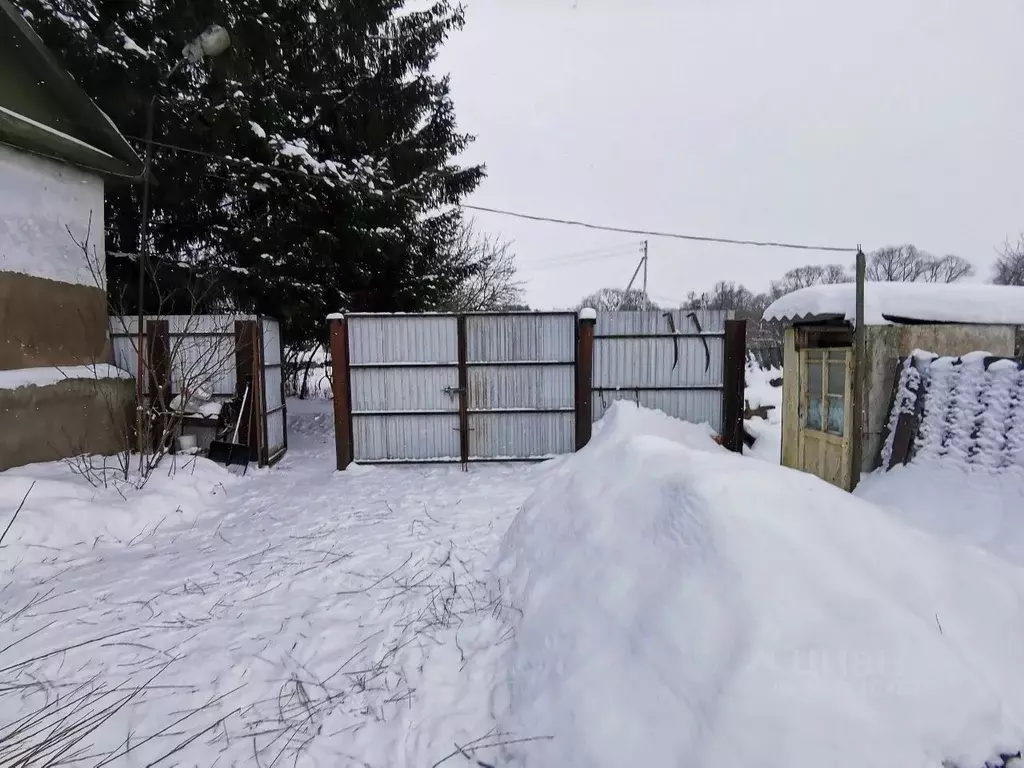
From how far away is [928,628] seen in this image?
1.82 metres

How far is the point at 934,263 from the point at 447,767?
44645 millimetres

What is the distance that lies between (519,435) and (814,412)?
372 centimetres

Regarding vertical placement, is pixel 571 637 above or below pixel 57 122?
below

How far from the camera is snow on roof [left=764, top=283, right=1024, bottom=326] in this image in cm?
502

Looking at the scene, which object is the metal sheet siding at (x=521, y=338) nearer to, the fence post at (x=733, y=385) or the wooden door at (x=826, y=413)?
the fence post at (x=733, y=385)

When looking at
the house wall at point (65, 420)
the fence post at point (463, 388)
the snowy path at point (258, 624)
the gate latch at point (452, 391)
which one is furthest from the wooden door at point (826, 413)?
the house wall at point (65, 420)

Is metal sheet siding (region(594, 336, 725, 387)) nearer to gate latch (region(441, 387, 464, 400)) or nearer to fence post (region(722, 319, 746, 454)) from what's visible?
fence post (region(722, 319, 746, 454))

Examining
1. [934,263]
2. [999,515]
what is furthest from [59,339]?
[934,263]

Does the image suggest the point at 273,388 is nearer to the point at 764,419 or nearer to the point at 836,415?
the point at 836,415

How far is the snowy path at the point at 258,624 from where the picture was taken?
2092 mm

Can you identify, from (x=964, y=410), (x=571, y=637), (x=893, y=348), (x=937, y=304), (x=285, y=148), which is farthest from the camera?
(x=285, y=148)

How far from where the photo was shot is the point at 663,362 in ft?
22.7

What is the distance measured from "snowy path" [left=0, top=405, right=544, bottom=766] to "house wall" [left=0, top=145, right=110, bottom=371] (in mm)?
2858

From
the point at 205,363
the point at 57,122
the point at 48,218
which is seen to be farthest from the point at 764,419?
the point at 57,122
